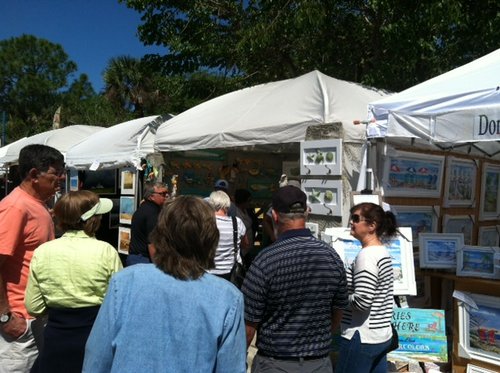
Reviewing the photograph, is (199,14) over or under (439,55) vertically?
over

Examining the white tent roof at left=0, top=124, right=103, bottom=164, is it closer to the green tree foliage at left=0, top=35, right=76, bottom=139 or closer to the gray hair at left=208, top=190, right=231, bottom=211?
the gray hair at left=208, top=190, right=231, bottom=211


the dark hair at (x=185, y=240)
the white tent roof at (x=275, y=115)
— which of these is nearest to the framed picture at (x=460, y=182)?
Result: the white tent roof at (x=275, y=115)

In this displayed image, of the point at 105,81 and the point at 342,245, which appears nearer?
the point at 342,245

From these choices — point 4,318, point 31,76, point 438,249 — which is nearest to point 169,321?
point 4,318

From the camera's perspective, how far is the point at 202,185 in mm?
7734

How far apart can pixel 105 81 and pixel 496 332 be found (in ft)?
79.7

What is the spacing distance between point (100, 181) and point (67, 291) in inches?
288

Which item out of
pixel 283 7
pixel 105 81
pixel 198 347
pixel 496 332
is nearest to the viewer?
pixel 198 347

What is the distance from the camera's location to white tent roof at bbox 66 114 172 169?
25.2 feet

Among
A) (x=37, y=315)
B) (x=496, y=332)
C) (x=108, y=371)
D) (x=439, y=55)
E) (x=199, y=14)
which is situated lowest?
(x=496, y=332)

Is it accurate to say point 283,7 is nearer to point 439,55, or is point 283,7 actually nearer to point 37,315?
point 439,55

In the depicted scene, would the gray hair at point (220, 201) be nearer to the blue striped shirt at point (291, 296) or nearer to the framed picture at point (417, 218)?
the framed picture at point (417, 218)

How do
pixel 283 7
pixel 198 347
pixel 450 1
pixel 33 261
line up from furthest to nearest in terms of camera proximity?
pixel 283 7, pixel 450 1, pixel 33 261, pixel 198 347

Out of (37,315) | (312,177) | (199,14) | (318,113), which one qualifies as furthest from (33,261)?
(199,14)
